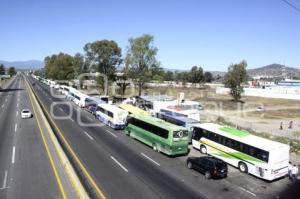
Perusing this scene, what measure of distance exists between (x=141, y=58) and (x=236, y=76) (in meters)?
26.2

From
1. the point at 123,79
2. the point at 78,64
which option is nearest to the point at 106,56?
the point at 123,79

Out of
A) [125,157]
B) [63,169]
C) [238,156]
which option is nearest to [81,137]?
[125,157]

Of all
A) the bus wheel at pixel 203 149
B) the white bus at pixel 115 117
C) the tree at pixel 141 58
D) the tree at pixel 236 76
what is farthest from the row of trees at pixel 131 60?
the bus wheel at pixel 203 149

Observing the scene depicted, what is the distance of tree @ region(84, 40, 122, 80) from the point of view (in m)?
83.3

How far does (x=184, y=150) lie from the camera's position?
2856 cm

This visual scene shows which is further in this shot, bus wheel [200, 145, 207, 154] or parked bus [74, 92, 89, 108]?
parked bus [74, 92, 89, 108]

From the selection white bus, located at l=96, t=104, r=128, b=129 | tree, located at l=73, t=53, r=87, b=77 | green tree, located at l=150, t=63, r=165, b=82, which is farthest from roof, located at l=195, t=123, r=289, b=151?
tree, located at l=73, t=53, r=87, b=77

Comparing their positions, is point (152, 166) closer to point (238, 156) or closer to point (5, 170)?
point (238, 156)

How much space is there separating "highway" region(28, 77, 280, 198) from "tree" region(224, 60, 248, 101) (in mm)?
50802

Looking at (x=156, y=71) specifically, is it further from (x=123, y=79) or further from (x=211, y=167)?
(x=211, y=167)

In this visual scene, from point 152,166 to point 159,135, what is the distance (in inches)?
191

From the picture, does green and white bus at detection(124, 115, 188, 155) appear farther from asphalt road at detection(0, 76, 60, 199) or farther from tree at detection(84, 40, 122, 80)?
tree at detection(84, 40, 122, 80)

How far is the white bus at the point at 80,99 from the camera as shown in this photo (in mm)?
60975

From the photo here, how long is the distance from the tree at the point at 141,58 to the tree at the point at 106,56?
13.3 meters
